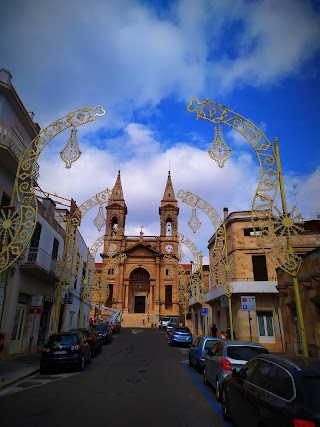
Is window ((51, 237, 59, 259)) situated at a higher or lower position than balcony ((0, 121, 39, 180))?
lower

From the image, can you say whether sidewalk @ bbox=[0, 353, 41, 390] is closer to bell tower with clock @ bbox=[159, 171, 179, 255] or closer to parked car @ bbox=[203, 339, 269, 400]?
parked car @ bbox=[203, 339, 269, 400]

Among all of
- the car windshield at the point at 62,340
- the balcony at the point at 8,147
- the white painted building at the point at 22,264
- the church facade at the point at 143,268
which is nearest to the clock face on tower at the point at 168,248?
the church facade at the point at 143,268

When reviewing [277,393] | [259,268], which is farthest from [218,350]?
[259,268]

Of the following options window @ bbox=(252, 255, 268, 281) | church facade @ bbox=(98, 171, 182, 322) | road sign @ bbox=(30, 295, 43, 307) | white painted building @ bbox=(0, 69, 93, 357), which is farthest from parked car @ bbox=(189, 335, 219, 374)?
church facade @ bbox=(98, 171, 182, 322)

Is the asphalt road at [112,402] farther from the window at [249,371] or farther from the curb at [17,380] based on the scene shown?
the window at [249,371]

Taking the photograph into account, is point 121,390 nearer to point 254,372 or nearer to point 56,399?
point 56,399

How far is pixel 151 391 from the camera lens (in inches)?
325

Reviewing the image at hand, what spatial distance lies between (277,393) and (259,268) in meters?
21.8

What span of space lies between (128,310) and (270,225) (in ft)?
179

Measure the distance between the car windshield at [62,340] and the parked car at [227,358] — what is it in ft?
18.7

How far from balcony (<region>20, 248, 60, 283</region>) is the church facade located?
124 ft

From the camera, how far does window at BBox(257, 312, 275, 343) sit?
22750mm

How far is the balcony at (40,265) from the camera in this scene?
625 inches

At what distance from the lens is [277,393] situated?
3.89m
